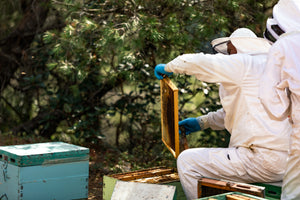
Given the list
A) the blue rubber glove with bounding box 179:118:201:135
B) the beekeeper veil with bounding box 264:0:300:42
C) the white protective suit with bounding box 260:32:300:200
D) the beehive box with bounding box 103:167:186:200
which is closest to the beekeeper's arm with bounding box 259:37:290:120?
the white protective suit with bounding box 260:32:300:200

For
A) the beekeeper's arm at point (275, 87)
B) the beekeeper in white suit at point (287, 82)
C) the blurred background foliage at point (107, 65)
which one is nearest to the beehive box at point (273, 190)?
the beekeeper in white suit at point (287, 82)

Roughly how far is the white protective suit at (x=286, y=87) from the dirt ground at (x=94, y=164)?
7.58 feet

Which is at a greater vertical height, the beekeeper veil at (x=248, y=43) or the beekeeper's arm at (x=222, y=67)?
the beekeeper veil at (x=248, y=43)

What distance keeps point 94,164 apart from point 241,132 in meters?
2.72

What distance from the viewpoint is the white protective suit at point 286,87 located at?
2402 mm

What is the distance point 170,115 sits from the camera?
3.18 m

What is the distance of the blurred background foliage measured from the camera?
4352 millimetres

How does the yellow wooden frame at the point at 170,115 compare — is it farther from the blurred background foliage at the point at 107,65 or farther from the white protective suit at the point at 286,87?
the blurred background foliage at the point at 107,65

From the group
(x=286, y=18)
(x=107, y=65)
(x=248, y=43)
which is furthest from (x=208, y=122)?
(x=107, y=65)

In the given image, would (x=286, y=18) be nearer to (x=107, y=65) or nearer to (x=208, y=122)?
(x=208, y=122)

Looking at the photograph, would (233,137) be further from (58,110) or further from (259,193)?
(58,110)

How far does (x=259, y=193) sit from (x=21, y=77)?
476 cm

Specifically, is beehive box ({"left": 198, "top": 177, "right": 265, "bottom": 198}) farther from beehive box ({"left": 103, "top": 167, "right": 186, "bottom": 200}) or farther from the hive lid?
the hive lid

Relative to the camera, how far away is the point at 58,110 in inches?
222
